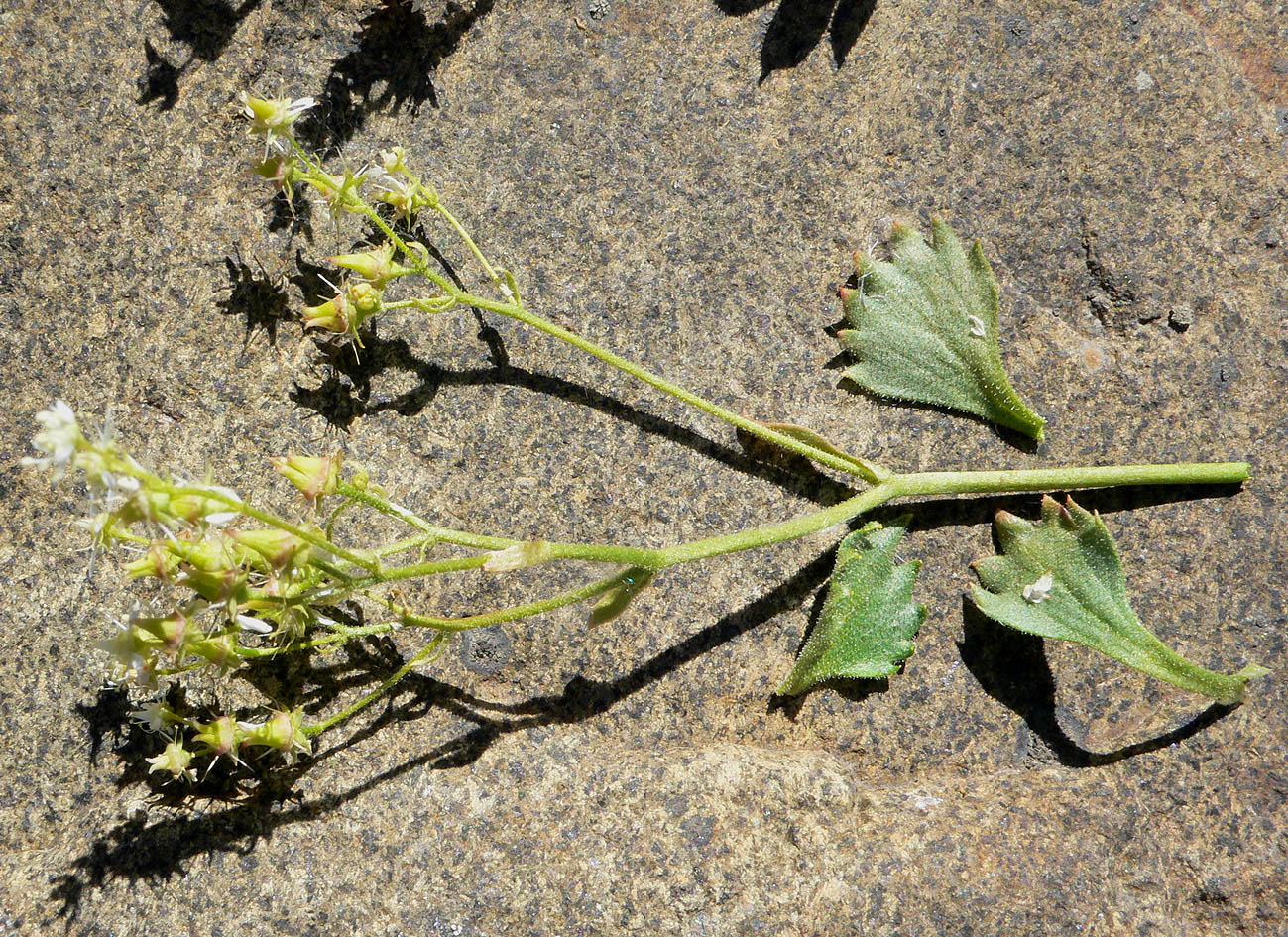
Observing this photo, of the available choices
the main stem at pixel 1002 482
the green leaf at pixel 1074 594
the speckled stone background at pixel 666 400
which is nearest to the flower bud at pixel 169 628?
the speckled stone background at pixel 666 400

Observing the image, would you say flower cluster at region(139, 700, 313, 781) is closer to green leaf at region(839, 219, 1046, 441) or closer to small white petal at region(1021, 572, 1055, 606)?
green leaf at region(839, 219, 1046, 441)

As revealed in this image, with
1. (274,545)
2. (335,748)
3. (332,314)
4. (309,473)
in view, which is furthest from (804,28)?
(335,748)

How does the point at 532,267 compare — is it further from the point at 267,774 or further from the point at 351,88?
the point at 267,774

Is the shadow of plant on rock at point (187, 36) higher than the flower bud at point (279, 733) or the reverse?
higher

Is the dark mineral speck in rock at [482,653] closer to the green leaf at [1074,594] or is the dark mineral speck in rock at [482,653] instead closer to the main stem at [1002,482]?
the main stem at [1002,482]

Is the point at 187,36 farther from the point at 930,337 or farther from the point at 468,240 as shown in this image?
the point at 930,337

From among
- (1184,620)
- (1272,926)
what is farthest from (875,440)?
(1272,926)

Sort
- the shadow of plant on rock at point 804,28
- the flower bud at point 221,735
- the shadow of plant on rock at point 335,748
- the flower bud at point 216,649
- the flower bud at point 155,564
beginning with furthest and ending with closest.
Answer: the shadow of plant on rock at point 804,28 → the shadow of plant on rock at point 335,748 → the flower bud at point 221,735 → the flower bud at point 216,649 → the flower bud at point 155,564
